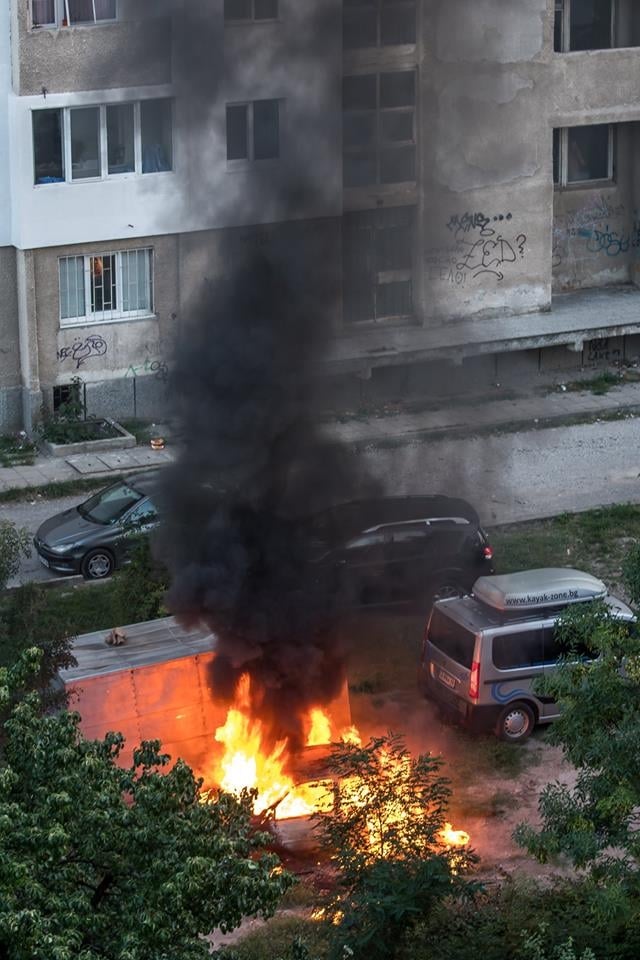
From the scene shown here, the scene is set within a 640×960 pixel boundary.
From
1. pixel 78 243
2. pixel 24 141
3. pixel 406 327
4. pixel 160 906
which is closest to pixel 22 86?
pixel 24 141

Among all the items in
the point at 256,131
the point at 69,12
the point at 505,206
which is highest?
the point at 69,12

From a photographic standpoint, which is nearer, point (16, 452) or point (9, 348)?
point (16, 452)

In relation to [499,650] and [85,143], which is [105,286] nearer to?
[85,143]

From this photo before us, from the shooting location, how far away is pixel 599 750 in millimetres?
12453

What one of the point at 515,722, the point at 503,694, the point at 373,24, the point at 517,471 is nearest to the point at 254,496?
the point at 503,694

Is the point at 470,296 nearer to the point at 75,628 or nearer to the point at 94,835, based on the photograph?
the point at 75,628

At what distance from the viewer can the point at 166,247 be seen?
92.6 feet

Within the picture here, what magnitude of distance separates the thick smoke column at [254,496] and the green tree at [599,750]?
497 cm

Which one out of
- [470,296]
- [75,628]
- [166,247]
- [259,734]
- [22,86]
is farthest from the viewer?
[470,296]

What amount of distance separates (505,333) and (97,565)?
10.8 meters

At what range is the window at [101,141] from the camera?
27.0m

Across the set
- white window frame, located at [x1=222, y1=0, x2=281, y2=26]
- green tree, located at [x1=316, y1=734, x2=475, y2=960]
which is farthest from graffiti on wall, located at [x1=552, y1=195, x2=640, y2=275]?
green tree, located at [x1=316, y1=734, x2=475, y2=960]

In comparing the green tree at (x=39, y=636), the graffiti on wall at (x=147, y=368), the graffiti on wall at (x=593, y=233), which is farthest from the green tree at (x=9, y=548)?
the graffiti on wall at (x=593, y=233)

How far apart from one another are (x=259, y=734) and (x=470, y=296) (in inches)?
594
